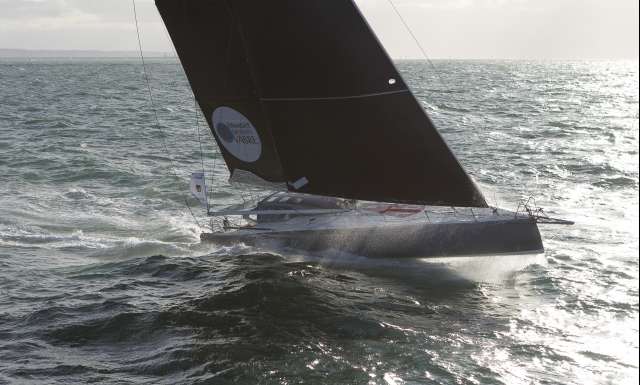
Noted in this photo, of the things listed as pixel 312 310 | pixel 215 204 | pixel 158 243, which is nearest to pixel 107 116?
pixel 215 204

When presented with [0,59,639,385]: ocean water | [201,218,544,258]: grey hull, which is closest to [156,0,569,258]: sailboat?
[201,218,544,258]: grey hull

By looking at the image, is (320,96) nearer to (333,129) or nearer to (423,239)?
(333,129)

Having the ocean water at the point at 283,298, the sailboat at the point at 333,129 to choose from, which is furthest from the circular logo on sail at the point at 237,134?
the ocean water at the point at 283,298

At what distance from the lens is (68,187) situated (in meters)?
25.1

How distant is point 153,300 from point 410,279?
19.2 feet

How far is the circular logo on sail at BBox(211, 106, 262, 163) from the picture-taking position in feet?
56.4

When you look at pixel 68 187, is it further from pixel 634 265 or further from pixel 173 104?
pixel 173 104

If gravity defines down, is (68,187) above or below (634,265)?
above

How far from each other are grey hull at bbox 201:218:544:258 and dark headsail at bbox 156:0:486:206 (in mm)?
733

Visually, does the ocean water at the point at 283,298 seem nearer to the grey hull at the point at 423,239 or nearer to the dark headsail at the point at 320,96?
the grey hull at the point at 423,239

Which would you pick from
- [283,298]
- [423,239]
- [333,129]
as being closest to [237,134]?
[333,129]

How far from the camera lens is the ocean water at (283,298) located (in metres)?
11.3

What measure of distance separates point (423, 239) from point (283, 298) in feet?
12.0

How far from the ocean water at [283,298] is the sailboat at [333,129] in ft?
2.58
